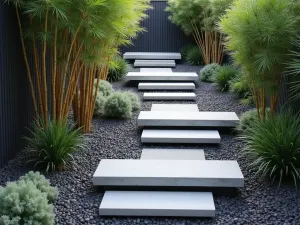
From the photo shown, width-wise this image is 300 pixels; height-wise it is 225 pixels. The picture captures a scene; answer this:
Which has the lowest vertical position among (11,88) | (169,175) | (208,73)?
(208,73)

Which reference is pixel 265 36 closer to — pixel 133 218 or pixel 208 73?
pixel 133 218

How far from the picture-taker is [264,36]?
4246mm

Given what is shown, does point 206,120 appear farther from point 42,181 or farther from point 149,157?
point 42,181

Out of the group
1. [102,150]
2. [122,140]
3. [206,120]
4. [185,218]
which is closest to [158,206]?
[185,218]

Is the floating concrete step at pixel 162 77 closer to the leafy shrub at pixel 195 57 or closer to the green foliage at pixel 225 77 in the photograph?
the green foliage at pixel 225 77

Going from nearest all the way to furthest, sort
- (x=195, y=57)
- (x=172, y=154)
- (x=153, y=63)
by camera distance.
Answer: (x=172, y=154) → (x=153, y=63) → (x=195, y=57)

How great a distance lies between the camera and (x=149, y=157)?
4609mm

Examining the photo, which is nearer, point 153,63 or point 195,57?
point 153,63

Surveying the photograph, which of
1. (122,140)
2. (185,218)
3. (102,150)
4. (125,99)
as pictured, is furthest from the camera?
(125,99)

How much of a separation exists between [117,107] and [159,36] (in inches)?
272

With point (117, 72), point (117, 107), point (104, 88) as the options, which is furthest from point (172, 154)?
point (117, 72)

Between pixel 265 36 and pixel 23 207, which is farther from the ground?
pixel 265 36

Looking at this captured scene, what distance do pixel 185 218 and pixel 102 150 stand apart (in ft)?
5.68

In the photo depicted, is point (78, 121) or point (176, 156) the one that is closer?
point (176, 156)
